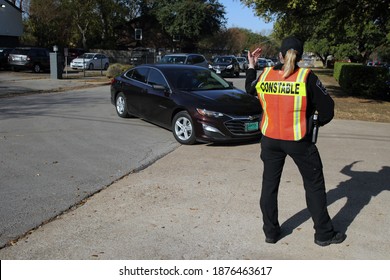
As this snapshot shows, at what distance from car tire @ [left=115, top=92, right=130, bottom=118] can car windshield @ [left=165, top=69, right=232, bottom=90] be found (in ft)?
5.92

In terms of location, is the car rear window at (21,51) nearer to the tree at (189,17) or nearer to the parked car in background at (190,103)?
the parked car in background at (190,103)

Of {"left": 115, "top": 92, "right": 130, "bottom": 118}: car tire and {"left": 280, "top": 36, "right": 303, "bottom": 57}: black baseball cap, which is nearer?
{"left": 280, "top": 36, "right": 303, "bottom": 57}: black baseball cap

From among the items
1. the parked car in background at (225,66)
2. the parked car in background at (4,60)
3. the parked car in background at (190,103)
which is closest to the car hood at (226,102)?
the parked car in background at (190,103)

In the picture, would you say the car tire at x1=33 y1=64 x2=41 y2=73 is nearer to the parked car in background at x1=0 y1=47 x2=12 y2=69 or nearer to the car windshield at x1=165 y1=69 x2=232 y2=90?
the parked car in background at x1=0 y1=47 x2=12 y2=69

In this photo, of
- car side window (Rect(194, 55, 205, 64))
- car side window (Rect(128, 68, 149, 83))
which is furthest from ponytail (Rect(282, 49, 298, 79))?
car side window (Rect(194, 55, 205, 64))

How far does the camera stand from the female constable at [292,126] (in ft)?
11.8

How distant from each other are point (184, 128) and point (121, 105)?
318 cm

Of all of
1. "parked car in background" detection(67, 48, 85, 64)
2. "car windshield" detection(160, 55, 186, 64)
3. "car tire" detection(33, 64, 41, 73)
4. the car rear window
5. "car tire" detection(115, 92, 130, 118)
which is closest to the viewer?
"car tire" detection(115, 92, 130, 118)

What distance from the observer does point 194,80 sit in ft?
29.8

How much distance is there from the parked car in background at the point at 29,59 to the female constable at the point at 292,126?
27.6 m

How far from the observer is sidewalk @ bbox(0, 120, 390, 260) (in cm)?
376

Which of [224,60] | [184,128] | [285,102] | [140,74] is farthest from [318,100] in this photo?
[224,60]
